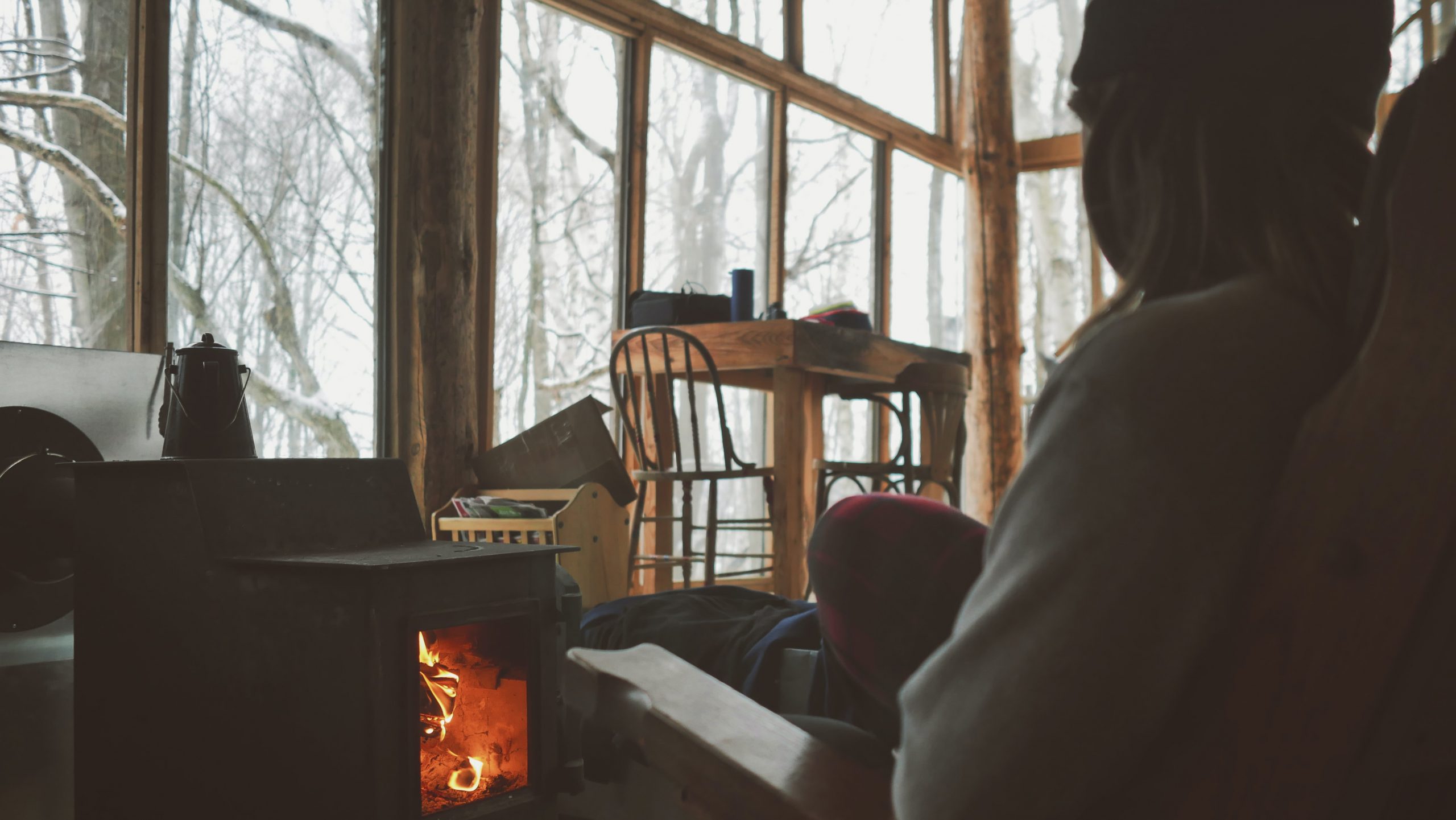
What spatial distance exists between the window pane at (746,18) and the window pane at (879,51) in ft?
0.84

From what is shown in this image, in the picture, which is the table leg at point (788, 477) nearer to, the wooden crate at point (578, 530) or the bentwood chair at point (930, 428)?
the bentwood chair at point (930, 428)

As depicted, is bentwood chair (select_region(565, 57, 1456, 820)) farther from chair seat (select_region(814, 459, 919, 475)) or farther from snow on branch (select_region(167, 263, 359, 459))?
chair seat (select_region(814, 459, 919, 475))

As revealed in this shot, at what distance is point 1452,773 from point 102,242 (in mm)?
3013

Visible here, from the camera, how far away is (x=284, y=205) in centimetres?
322

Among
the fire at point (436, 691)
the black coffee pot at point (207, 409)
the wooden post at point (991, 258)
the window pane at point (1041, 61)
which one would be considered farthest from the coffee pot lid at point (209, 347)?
the window pane at point (1041, 61)

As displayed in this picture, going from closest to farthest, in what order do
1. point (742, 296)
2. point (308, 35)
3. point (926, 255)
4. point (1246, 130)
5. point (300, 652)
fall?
1. point (1246, 130)
2. point (300, 652)
3. point (308, 35)
4. point (742, 296)
5. point (926, 255)

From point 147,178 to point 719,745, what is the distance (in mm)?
2603

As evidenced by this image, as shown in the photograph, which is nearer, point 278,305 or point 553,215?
point 278,305

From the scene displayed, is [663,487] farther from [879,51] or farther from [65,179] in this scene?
[879,51]

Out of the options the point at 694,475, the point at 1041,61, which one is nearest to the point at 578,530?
the point at 694,475

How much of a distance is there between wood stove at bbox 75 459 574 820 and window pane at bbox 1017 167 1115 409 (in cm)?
589

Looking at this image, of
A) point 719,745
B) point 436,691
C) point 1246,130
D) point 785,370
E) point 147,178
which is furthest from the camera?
point 785,370

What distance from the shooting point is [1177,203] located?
0.63 meters

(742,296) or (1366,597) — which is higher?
(742,296)
